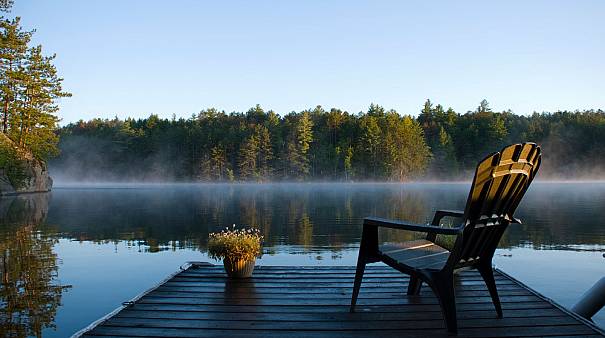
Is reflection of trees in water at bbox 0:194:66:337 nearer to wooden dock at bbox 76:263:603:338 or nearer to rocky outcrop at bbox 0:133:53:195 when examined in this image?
wooden dock at bbox 76:263:603:338

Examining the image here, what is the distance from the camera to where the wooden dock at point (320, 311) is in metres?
3.31

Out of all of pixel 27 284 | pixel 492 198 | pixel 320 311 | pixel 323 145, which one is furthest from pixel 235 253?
pixel 323 145

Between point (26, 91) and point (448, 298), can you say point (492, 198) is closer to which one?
point (448, 298)

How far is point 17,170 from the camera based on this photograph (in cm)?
3172

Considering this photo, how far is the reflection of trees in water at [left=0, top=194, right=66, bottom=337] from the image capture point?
506cm

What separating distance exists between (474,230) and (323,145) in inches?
2450

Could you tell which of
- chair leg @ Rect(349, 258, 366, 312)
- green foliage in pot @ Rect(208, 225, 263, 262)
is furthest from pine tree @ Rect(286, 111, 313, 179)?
Answer: chair leg @ Rect(349, 258, 366, 312)

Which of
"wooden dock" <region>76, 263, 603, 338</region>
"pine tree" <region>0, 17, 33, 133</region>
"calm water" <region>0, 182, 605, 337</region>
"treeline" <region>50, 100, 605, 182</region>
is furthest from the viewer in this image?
"treeline" <region>50, 100, 605, 182</region>

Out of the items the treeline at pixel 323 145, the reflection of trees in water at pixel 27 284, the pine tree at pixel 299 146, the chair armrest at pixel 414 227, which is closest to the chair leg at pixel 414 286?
the chair armrest at pixel 414 227

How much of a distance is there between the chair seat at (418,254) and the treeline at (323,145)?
58.5 meters

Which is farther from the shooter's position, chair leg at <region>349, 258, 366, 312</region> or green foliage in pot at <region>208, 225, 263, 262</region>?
green foliage in pot at <region>208, 225, 263, 262</region>

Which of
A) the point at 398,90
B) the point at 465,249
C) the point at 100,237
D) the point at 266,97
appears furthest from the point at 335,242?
the point at 266,97

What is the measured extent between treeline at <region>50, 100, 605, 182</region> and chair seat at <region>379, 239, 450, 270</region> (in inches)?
2303

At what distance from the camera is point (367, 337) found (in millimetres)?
3191
